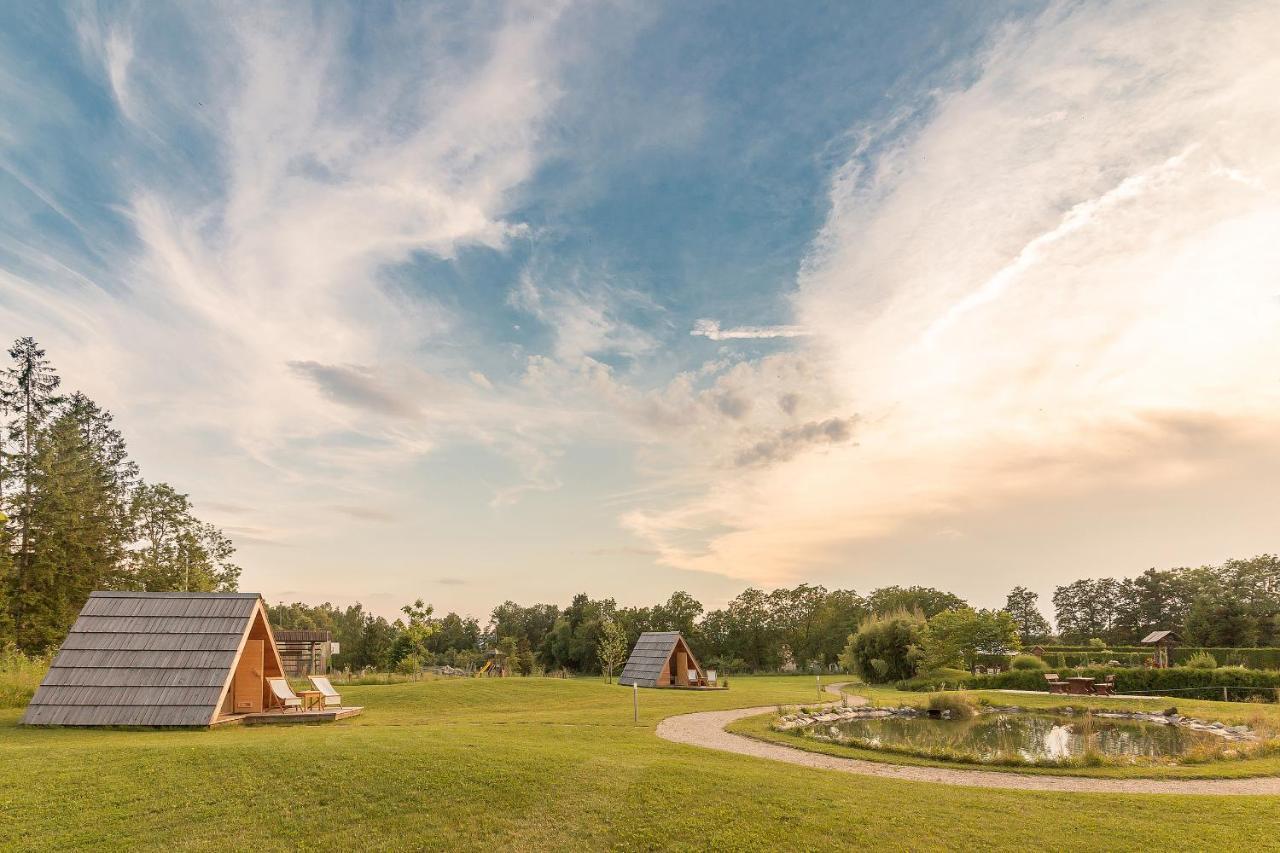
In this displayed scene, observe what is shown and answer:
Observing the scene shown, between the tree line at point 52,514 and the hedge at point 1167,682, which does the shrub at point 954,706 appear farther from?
the tree line at point 52,514

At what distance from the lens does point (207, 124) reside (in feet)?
48.2

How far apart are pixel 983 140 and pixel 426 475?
1730 centimetres

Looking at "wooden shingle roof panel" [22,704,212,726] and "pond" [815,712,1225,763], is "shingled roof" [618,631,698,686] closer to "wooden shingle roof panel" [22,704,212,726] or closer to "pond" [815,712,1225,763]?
"pond" [815,712,1225,763]

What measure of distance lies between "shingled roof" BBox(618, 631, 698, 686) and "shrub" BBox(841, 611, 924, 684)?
26.7 ft

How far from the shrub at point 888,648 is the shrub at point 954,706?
9.81 m

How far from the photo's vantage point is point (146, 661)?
50.9 feet

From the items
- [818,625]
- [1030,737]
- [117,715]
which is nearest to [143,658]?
[117,715]

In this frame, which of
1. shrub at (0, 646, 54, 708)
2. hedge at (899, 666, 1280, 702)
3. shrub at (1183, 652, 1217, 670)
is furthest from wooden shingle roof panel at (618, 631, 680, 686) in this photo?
shrub at (1183, 652, 1217, 670)

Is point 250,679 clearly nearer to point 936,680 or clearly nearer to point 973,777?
point 973,777

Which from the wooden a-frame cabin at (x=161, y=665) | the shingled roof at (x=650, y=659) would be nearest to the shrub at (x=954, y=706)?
the shingled roof at (x=650, y=659)

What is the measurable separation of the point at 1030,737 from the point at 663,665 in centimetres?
1529

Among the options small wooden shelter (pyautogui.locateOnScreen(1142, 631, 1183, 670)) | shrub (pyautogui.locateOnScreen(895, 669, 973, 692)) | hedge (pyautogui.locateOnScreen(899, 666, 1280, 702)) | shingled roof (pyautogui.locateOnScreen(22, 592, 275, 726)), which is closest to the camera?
shingled roof (pyautogui.locateOnScreen(22, 592, 275, 726))

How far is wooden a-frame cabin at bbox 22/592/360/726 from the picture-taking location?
14.5 m

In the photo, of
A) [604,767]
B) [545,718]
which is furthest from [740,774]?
[545,718]
